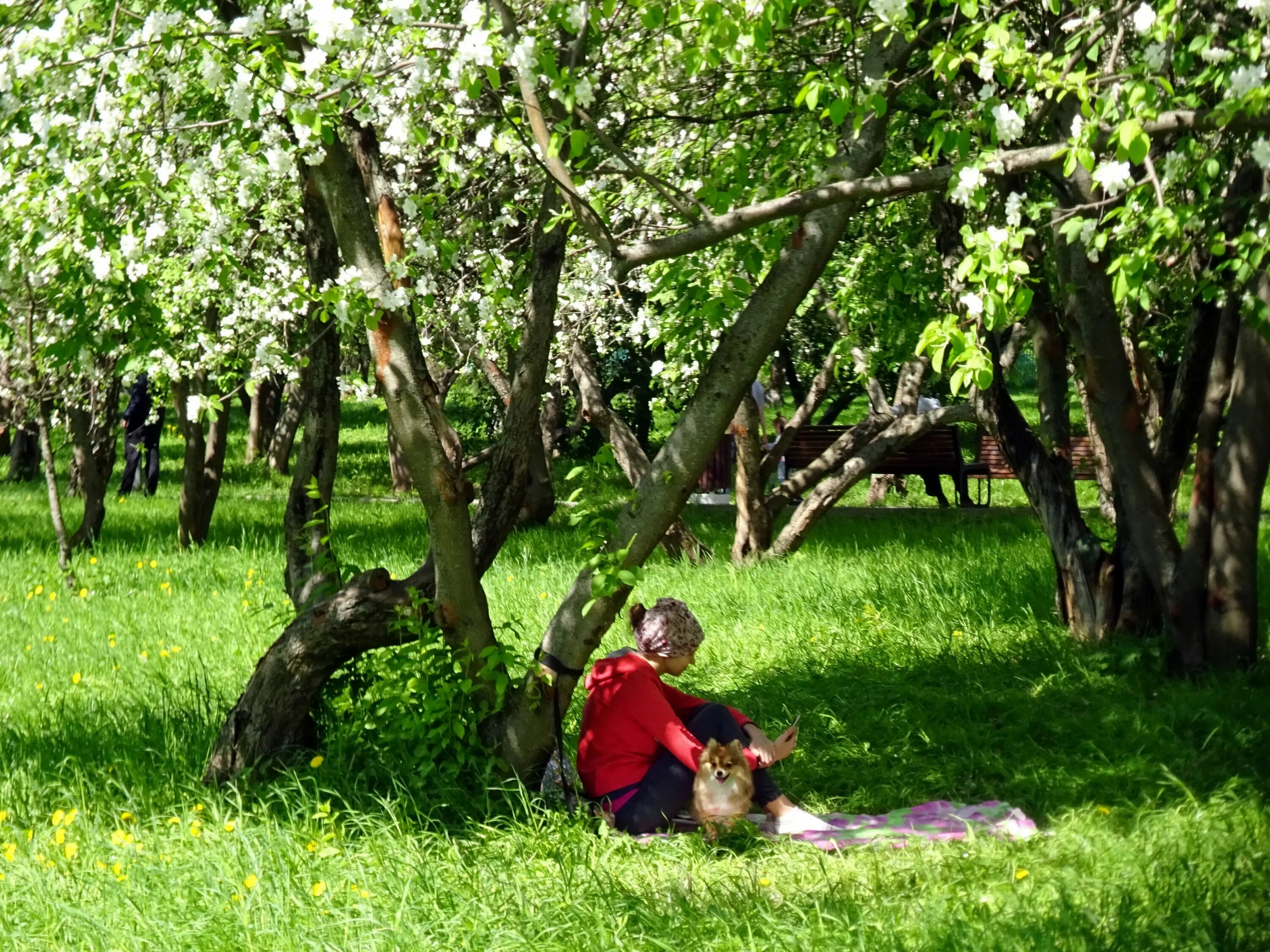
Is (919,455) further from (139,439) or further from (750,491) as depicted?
(139,439)

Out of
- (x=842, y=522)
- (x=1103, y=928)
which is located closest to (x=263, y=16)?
(x=1103, y=928)

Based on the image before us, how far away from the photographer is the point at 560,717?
17.1 feet

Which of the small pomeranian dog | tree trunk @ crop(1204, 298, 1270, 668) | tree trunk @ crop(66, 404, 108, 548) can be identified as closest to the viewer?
the small pomeranian dog

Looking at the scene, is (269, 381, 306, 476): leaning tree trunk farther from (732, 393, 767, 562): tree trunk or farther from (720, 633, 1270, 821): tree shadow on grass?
(720, 633, 1270, 821): tree shadow on grass

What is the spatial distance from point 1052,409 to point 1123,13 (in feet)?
11.8

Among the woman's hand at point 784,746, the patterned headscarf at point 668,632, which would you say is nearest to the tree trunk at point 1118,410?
the woman's hand at point 784,746

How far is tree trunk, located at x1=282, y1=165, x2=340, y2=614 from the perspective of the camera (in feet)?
20.6

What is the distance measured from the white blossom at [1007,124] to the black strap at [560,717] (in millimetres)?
2425

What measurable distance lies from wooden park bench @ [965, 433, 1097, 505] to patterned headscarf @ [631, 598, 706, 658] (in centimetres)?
1005

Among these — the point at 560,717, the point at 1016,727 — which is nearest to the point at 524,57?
the point at 560,717

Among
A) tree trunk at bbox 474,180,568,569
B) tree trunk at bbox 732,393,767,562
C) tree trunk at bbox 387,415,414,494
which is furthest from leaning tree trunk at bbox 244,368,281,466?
tree trunk at bbox 474,180,568,569

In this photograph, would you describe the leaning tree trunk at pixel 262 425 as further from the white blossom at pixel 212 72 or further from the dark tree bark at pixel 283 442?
the white blossom at pixel 212 72

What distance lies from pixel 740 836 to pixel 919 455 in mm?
11063

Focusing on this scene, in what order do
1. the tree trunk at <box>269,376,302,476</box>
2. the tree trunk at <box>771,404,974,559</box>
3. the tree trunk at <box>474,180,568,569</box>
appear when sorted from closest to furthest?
the tree trunk at <box>474,180,568,569</box> → the tree trunk at <box>771,404,974,559</box> → the tree trunk at <box>269,376,302,476</box>
